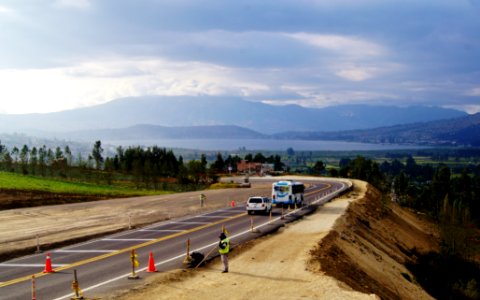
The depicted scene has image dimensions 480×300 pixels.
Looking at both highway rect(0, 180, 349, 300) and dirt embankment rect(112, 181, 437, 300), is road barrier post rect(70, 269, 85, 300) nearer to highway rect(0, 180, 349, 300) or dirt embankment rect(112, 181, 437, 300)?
highway rect(0, 180, 349, 300)

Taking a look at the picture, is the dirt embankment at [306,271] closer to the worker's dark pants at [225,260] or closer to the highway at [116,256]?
the worker's dark pants at [225,260]

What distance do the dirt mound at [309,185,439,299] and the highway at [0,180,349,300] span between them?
5483 mm

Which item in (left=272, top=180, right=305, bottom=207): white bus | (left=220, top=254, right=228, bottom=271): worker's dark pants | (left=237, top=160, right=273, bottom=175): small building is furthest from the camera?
(left=237, top=160, right=273, bottom=175): small building

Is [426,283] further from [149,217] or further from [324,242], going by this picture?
[149,217]

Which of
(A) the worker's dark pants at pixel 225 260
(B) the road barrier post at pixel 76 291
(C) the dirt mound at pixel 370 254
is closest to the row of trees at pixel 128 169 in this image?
→ (C) the dirt mound at pixel 370 254

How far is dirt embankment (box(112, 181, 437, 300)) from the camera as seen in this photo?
2195 cm

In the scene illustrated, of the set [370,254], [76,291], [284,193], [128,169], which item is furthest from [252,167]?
[76,291]

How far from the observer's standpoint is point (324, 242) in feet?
114

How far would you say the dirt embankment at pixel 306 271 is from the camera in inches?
864

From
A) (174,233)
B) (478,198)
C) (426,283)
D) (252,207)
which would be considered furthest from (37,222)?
(478,198)

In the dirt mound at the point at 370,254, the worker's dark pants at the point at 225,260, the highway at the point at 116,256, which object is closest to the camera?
the highway at the point at 116,256

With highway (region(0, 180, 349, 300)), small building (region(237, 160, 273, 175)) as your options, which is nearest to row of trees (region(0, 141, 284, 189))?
small building (region(237, 160, 273, 175))

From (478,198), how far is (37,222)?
11917 cm

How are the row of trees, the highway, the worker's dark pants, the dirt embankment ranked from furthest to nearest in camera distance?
the row of trees, the worker's dark pants, the highway, the dirt embankment
